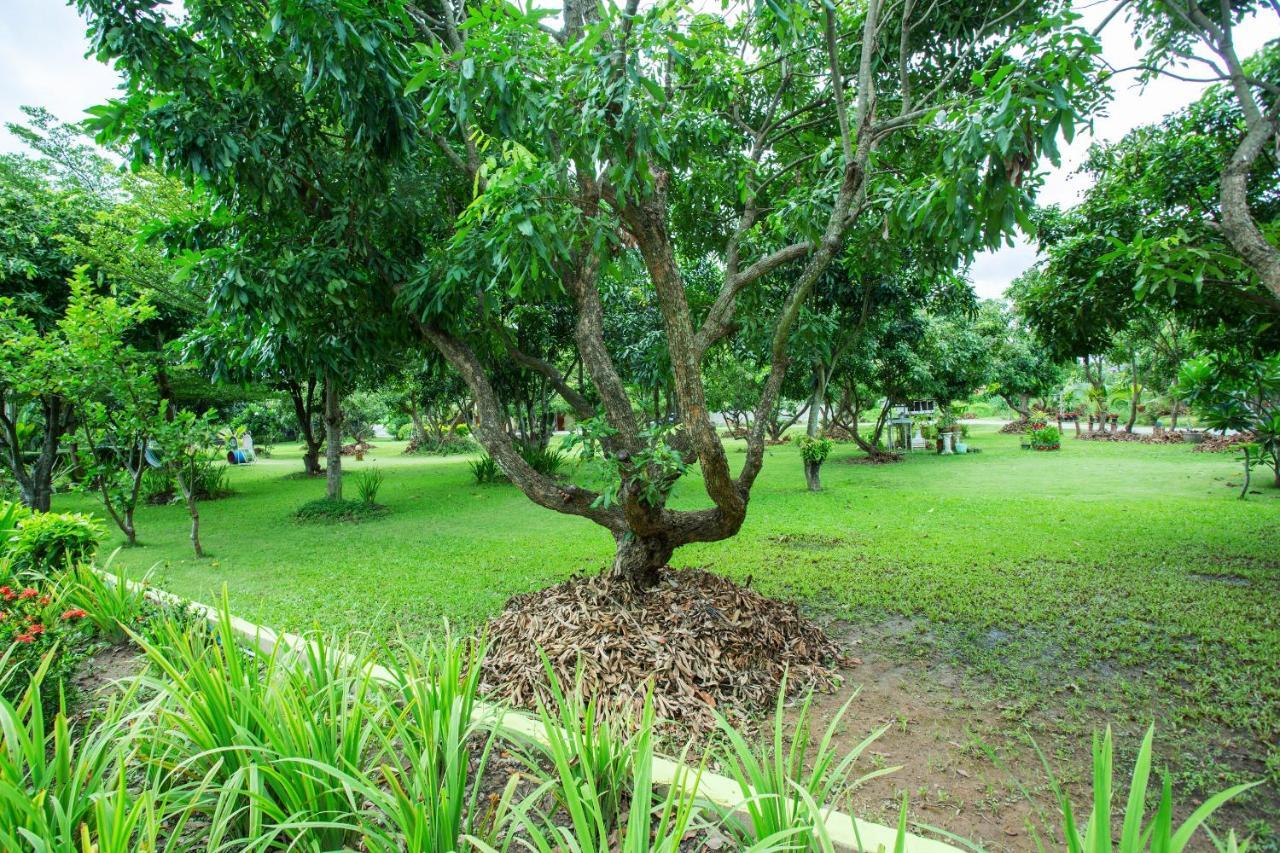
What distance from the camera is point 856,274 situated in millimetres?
3920

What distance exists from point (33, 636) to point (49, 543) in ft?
6.96

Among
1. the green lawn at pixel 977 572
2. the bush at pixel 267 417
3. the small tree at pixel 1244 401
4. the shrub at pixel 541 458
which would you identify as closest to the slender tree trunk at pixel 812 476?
the green lawn at pixel 977 572

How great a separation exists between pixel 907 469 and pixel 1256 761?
32.9 feet

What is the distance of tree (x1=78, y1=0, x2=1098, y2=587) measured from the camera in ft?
7.06

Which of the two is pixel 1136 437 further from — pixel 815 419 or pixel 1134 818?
pixel 1134 818

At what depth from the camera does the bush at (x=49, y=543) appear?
3.96 meters

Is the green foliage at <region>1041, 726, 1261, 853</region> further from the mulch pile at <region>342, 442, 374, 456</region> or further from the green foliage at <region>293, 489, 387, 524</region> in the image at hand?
the mulch pile at <region>342, 442, 374, 456</region>

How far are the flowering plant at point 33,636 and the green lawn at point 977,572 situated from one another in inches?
39.9

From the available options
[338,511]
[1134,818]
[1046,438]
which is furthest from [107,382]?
[1046,438]

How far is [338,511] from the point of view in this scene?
8.60 meters

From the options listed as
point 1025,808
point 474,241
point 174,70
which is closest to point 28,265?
point 174,70

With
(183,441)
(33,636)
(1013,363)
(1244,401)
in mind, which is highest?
(1013,363)

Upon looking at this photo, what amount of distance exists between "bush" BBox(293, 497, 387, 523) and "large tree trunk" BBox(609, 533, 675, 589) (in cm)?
607

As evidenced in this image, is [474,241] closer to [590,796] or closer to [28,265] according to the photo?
[590,796]
